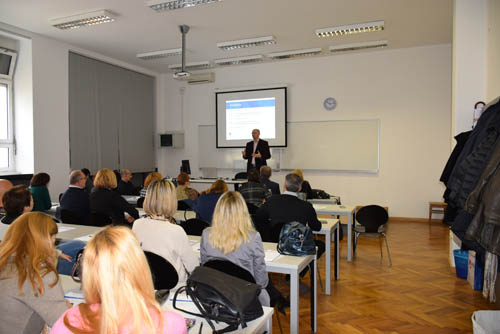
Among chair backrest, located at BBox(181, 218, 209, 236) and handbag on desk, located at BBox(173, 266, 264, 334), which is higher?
handbag on desk, located at BBox(173, 266, 264, 334)

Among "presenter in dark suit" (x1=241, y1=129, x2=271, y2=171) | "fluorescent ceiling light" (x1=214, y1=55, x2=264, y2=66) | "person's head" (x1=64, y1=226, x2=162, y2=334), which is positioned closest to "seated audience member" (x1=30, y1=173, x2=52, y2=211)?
"presenter in dark suit" (x1=241, y1=129, x2=271, y2=171)

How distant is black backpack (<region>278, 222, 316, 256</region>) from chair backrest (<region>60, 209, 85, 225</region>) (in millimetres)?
2672

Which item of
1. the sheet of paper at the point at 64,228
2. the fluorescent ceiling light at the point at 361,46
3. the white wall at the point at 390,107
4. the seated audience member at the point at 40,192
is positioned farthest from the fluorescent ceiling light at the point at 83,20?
the fluorescent ceiling light at the point at 361,46

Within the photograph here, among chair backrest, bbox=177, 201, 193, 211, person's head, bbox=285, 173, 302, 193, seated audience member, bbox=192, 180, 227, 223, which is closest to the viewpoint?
person's head, bbox=285, 173, 302, 193

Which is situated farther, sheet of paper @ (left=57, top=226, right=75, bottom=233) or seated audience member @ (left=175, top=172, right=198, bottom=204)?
seated audience member @ (left=175, top=172, right=198, bottom=204)

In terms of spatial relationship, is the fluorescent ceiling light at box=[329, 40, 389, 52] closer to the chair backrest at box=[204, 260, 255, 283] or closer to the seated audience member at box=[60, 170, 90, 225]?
the seated audience member at box=[60, 170, 90, 225]

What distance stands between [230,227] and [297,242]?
1.99 feet

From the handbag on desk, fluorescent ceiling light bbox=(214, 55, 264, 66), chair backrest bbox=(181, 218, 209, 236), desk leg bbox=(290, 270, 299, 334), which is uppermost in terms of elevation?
fluorescent ceiling light bbox=(214, 55, 264, 66)

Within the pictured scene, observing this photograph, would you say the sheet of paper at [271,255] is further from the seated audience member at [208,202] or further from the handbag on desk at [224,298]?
the seated audience member at [208,202]

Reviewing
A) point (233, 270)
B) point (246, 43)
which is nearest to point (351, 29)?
point (246, 43)

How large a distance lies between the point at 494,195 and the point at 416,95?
264 inches

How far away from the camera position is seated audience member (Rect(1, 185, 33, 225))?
2.95 meters

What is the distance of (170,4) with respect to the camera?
543 centimetres

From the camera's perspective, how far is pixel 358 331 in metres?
3.03
